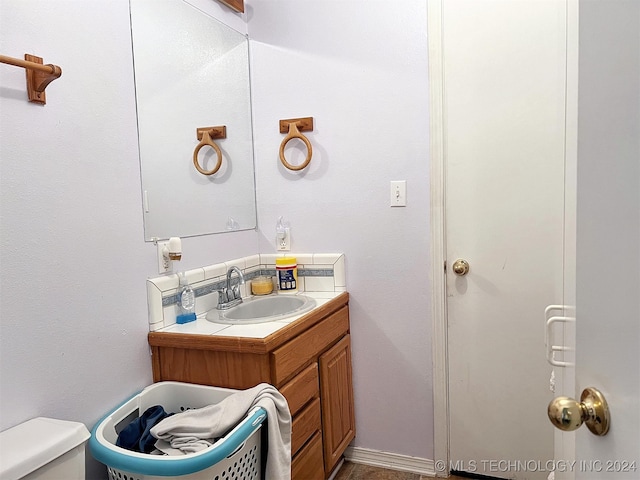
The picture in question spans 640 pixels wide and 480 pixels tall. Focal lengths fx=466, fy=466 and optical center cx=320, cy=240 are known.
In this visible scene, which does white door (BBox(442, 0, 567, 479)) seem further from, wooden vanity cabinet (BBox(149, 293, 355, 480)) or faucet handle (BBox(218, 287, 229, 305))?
faucet handle (BBox(218, 287, 229, 305))

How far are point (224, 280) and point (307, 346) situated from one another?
0.51m

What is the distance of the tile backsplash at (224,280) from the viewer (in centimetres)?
164

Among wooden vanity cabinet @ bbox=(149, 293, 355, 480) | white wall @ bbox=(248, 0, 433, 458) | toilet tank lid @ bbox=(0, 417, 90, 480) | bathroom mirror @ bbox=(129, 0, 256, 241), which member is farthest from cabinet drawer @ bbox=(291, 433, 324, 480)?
bathroom mirror @ bbox=(129, 0, 256, 241)

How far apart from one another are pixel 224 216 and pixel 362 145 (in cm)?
72

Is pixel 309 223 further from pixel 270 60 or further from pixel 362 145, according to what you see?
pixel 270 60

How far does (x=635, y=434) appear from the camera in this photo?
1.67ft

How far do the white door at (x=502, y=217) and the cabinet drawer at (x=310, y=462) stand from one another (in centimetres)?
68

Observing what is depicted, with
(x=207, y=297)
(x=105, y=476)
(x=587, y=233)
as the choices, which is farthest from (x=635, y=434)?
(x=207, y=297)

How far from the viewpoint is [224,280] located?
203 centimetres

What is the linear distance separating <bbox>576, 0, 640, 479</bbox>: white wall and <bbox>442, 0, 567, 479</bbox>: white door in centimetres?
141

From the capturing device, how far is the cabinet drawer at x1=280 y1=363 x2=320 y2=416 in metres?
1.64

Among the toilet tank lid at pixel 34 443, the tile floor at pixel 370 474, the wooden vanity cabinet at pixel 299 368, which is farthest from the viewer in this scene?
the tile floor at pixel 370 474

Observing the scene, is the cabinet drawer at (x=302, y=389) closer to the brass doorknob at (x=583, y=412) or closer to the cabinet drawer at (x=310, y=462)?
the cabinet drawer at (x=310, y=462)

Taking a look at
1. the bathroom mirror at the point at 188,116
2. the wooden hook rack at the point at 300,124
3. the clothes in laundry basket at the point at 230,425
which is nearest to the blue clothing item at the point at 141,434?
the clothes in laundry basket at the point at 230,425
